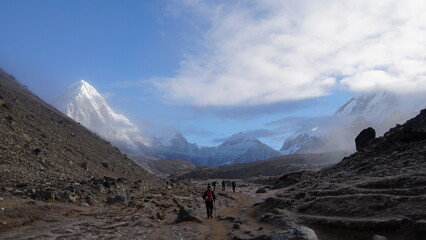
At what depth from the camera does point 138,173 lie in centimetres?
7006

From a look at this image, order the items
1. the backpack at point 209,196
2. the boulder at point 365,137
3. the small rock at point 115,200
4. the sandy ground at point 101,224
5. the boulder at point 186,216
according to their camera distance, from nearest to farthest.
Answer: the sandy ground at point 101,224 < the boulder at point 186,216 < the backpack at point 209,196 < the small rock at point 115,200 < the boulder at point 365,137

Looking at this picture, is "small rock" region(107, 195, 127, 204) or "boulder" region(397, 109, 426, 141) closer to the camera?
"small rock" region(107, 195, 127, 204)

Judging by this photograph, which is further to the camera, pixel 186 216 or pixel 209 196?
pixel 209 196

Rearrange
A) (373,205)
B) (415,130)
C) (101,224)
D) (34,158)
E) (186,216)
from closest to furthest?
(373,205) → (101,224) → (186,216) → (415,130) → (34,158)

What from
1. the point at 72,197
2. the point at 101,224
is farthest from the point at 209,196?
the point at 72,197

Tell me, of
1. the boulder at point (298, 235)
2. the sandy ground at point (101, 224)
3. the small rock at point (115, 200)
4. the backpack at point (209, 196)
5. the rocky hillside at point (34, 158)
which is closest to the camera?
the boulder at point (298, 235)

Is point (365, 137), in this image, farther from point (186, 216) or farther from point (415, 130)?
point (186, 216)

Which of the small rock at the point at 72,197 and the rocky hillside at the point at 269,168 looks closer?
the small rock at the point at 72,197

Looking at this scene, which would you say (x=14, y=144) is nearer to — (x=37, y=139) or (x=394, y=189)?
(x=37, y=139)

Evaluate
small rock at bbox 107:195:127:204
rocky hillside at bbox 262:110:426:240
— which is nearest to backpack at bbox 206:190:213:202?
rocky hillside at bbox 262:110:426:240

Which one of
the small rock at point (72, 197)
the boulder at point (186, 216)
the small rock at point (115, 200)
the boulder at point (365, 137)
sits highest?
the boulder at point (365, 137)

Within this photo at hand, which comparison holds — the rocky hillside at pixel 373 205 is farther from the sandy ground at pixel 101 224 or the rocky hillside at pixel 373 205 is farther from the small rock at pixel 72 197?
the small rock at pixel 72 197

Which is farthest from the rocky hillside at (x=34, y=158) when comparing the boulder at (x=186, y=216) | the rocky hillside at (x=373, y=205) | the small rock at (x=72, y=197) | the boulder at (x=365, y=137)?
the boulder at (x=365, y=137)

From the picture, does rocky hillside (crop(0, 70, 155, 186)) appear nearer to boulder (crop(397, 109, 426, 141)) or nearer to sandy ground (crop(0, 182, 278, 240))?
sandy ground (crop(0, 182, 278, 240))
